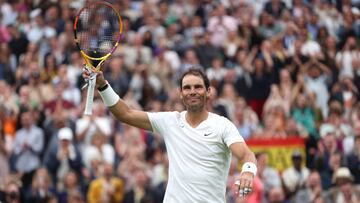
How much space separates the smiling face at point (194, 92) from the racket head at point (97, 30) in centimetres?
88

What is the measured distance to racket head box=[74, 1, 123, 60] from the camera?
33.4ft

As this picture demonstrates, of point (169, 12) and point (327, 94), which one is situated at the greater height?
point (169, 12)

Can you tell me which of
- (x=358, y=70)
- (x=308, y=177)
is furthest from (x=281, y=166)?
(x=358, y=70)

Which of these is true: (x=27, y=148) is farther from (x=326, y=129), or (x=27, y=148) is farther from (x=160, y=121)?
(x=160, y=121)

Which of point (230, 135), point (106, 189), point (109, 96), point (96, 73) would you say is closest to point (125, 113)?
point (109, 96)

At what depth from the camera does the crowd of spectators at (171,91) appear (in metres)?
17.5

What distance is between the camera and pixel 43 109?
19.8 meters

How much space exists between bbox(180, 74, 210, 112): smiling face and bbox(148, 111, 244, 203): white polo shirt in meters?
0.18

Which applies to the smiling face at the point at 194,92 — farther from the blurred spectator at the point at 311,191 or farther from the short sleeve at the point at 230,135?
the blurred spectator at the point at 311,191

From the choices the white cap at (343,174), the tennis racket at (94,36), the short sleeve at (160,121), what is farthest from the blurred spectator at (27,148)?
the short sleeve at (160,121)

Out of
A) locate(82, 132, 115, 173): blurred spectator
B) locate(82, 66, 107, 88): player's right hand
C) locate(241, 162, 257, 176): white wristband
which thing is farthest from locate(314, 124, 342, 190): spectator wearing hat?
locate(241, 162, 257, 176): white wristband

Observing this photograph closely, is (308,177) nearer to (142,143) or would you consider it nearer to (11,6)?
(142,143)

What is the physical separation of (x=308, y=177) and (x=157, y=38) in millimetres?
6187

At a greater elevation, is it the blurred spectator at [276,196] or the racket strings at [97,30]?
the racket strings at [97,30]
